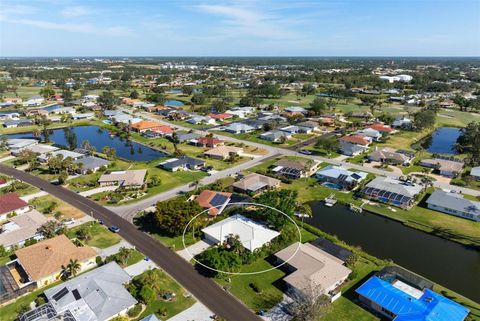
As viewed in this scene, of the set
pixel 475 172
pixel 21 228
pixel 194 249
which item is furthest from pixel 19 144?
pixel 475 172

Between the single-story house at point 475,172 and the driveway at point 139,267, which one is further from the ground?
the single-story house at point 475,172

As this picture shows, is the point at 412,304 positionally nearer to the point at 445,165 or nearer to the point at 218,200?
the point at 218,200

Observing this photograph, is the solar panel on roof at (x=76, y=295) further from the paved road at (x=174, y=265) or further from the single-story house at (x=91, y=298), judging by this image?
the paved road at (x=174, y=265)

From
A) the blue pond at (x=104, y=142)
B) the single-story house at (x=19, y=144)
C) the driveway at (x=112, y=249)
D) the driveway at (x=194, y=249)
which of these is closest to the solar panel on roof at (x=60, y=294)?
the driveway at (x=112, y=249)

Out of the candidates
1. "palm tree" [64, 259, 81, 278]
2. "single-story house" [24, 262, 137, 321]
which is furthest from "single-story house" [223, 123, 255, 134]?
"single-story house" [24, 262, 137, 321]

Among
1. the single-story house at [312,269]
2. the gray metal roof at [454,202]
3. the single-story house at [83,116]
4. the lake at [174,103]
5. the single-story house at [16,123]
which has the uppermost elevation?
the lake at [174,103]

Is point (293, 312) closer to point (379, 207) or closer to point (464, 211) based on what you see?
point (379, 207)
